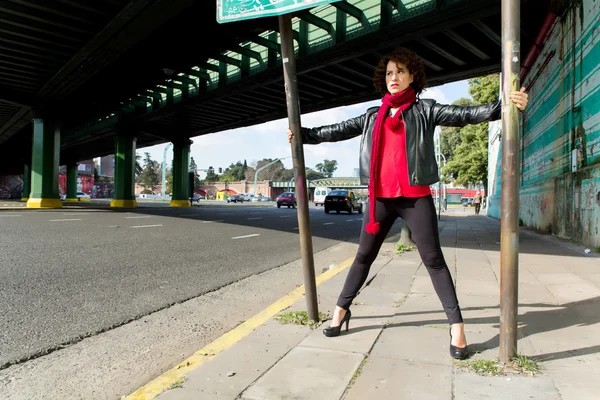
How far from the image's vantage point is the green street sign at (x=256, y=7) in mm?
2768

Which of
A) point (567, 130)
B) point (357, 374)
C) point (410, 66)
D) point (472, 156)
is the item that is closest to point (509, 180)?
point (410, 66)

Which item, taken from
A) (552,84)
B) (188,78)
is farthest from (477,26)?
(188,78)

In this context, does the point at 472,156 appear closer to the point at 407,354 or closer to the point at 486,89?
the point at 486,89

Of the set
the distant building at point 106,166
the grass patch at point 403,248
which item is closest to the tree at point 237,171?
the distant building at point 106,166

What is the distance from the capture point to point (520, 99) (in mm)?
2275

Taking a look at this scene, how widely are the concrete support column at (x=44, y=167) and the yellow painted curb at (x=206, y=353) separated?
21.9m

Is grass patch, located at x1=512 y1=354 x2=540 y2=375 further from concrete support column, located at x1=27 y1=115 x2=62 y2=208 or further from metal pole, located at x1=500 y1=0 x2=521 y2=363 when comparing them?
concrete support column, located at x1=27 y1=115 x2=62 y2=208

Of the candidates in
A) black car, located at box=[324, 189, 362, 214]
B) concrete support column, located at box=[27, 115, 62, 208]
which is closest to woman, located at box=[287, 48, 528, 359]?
concrete support column, located at box=[27, 115, 62, 208]

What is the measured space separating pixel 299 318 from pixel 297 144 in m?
1.30

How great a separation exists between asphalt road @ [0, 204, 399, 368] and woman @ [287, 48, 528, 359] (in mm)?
2076

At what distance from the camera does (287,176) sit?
135875mm

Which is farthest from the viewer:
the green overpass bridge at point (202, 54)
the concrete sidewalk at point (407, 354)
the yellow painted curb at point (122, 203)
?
the yellow painted curb at point (122, 203)

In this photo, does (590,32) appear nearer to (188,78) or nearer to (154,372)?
(154,372)

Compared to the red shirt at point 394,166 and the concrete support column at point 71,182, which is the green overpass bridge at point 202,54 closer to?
the red shirt at point 394,166
